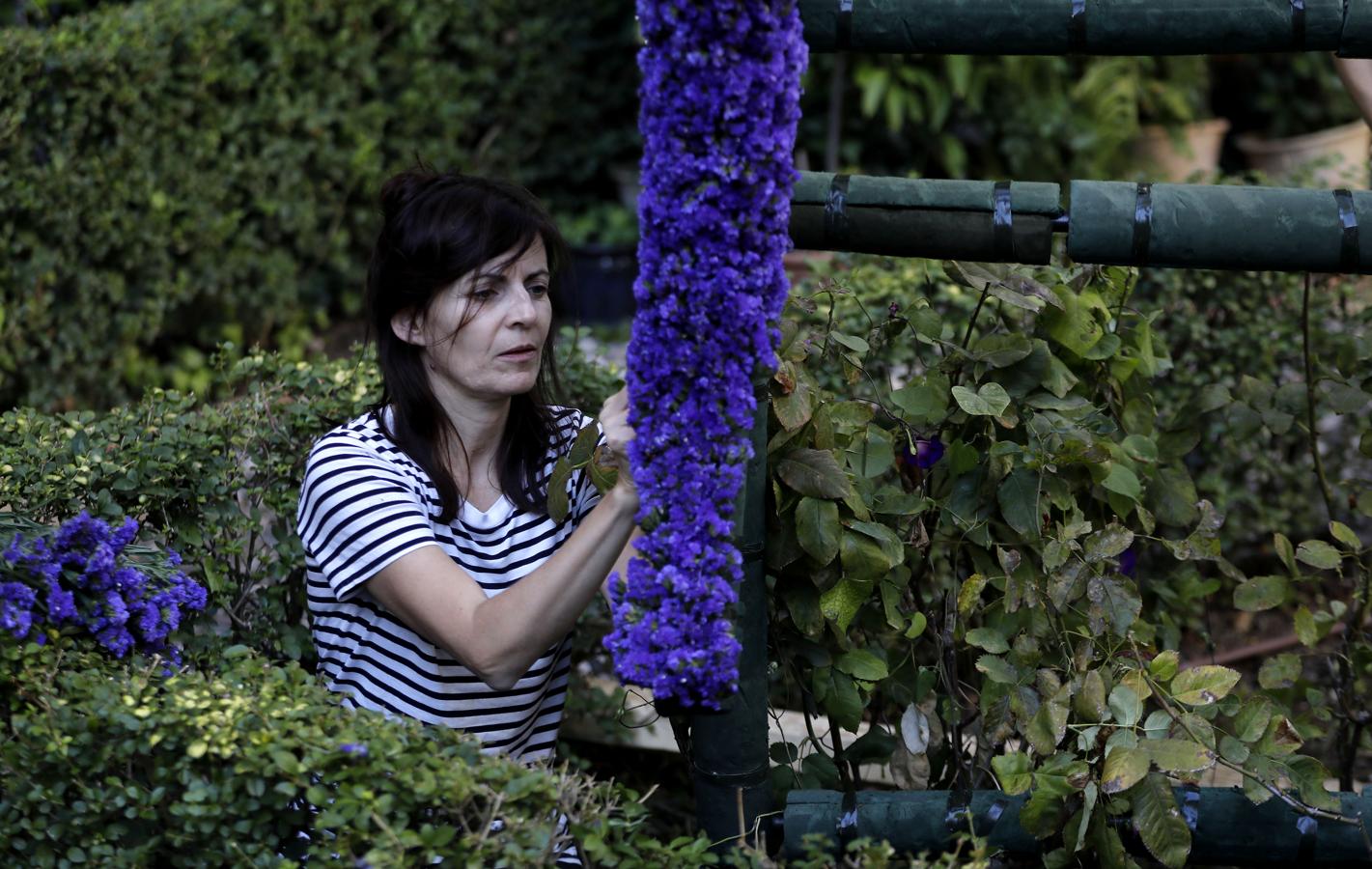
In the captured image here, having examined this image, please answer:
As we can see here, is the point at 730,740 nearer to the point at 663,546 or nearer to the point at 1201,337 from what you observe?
the point at 663,546

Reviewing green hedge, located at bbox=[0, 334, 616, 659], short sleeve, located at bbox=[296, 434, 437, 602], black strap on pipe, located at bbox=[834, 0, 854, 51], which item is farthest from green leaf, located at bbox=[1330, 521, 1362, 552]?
green hedge, located at bbox=[0, 334, 616, 659]

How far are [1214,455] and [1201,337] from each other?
330 millimetres

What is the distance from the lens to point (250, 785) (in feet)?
6.12

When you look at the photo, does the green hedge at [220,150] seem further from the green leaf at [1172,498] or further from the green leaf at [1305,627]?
the green leaf at [1305,627]

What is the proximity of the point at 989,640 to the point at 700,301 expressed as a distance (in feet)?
2.74

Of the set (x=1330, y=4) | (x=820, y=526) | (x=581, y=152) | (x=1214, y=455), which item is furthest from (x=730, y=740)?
(x=581, y=152)

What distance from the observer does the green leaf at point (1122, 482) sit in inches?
96.6

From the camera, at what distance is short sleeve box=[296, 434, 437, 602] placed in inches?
91.5

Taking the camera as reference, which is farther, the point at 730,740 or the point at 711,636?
the point at 730,740

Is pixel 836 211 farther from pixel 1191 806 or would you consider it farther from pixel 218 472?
pixel 218 472

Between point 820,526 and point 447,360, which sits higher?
point 447,360

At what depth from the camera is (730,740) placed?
6.87 feet

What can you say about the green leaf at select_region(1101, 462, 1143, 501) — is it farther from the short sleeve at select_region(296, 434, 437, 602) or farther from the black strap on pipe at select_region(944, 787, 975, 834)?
the short sleeve at select_region(296, 434, 437, 602)

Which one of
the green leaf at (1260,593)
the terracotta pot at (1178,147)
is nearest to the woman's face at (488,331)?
the green leaf at (1260,593)
